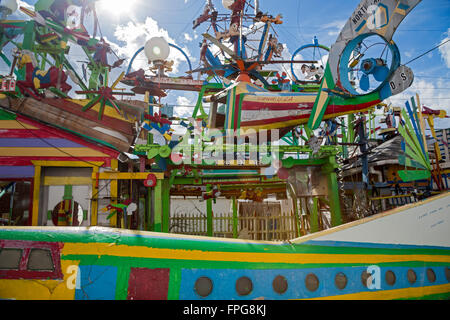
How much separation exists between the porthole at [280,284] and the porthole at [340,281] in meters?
0.74

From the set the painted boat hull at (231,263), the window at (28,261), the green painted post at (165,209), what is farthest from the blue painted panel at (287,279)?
the green painted post at (165,209)

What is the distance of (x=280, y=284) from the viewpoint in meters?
3.86

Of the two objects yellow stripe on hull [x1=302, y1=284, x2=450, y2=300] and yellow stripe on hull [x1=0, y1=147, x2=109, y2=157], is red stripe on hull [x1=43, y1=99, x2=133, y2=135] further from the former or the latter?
yellow stripe on hull [x1=302, y1=284, x2=450, y2=300]

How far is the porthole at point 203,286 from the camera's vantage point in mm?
3656

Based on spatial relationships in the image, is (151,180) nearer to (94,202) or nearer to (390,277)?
(94,202)

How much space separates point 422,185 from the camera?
12.4m

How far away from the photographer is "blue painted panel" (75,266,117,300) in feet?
11.4

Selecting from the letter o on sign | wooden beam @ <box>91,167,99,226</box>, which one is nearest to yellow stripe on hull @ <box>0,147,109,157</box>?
wooden beam @ <box>91,167,99,226</box>

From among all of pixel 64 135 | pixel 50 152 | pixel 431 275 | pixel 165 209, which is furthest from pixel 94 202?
pixel 431 275

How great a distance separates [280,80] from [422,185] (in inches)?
324

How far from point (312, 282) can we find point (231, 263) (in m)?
1.14

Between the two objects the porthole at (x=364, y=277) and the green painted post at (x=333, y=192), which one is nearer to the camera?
the porthole at (x=364, y=277)

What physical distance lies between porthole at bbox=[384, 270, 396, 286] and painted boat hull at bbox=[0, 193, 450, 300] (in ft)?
0.04

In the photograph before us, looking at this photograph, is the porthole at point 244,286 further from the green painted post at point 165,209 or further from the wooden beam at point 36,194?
the green painted post at point 165,209
